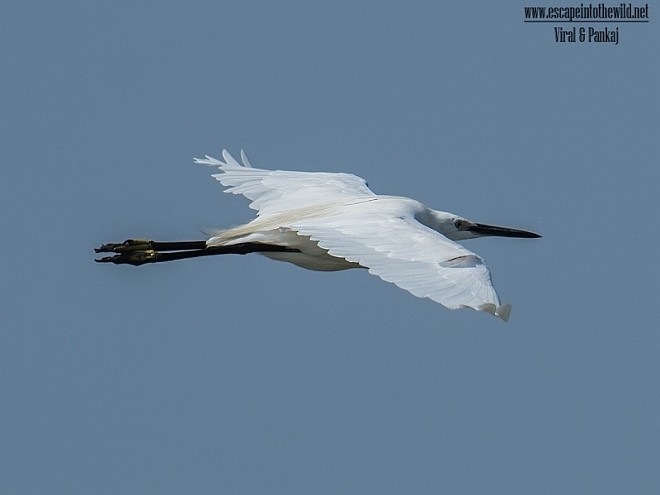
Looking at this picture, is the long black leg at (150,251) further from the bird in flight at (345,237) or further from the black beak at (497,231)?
the black beak at (497,231)

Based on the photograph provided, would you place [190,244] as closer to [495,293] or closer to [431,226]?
[431,226]

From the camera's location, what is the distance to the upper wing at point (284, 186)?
12.3 m

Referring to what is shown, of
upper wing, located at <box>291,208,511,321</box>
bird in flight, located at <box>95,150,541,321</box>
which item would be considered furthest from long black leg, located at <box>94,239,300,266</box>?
upper wing, located at <box>291,208,511,321</box>

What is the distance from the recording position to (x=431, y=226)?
11828 millimetres

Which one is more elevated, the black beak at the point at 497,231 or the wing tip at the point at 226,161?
the wing tip at the point at 226,161

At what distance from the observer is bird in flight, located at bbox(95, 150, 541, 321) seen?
9.40 m

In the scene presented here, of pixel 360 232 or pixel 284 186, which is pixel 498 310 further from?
pixel 284 186

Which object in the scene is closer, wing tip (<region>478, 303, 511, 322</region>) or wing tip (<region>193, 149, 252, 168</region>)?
wing tip (<region>478, 303, 511, 322</region>)

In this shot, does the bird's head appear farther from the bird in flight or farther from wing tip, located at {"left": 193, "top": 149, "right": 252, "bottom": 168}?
wing tip, located at {"left": 193, "top": 149, "right": 252, "bottom": 168}

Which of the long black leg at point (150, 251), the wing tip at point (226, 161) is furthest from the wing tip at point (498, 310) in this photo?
the wing tip at point (226, 161)

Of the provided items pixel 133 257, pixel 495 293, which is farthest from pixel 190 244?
pixel 495 293

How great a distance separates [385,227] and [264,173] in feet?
9.25

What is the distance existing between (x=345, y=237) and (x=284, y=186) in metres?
2.53

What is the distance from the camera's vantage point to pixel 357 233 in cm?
1041
